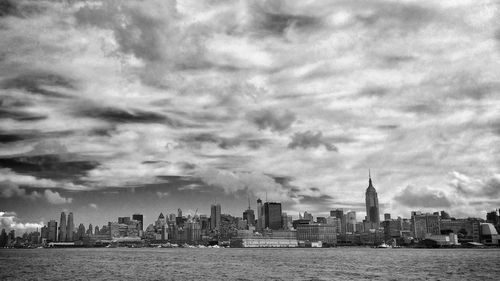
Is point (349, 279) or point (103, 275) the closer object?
point (349, 279)

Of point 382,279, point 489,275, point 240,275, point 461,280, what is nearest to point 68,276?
point 240,275

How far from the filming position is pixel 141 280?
10412 cm

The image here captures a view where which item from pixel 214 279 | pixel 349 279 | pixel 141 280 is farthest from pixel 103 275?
pixel 349 279

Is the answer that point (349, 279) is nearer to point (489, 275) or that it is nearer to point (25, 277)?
point (489, 275)

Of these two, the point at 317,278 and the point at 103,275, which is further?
the point at 103,275

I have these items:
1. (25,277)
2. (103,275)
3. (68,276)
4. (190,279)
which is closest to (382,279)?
(190,279)

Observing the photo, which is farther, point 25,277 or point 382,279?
point 25,277

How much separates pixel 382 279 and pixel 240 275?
3223cm

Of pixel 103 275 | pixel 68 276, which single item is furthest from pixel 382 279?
pixel 68 276

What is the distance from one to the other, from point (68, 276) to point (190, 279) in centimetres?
2993

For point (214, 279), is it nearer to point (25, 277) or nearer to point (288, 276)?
point (288, 276)

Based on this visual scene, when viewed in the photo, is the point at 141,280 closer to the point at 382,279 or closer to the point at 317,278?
the point at 317,278

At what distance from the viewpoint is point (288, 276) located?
112m

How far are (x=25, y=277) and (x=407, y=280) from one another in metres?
85.4
